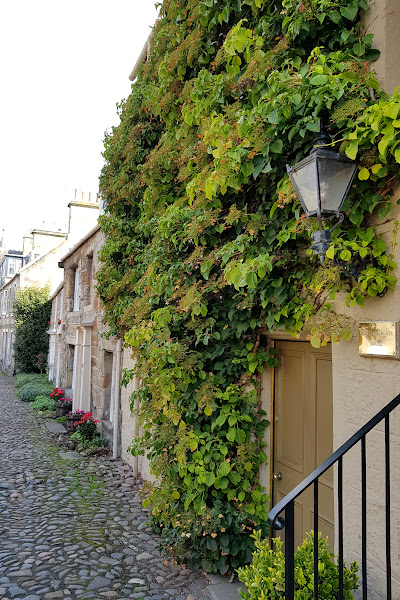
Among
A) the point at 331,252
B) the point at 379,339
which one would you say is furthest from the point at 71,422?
the point at 331,252

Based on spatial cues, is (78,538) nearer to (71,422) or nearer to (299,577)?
(299,577)

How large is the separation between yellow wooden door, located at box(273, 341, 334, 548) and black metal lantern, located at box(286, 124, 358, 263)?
1.22 meters

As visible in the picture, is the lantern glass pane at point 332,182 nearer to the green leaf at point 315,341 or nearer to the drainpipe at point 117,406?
the green leaf at point 315,341

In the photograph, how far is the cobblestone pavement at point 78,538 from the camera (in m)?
3.79

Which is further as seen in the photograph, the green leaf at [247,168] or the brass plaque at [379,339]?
the green leaf at [247,168]

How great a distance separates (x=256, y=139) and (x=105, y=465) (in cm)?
656

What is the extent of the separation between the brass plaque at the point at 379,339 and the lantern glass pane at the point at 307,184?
30.6 inches

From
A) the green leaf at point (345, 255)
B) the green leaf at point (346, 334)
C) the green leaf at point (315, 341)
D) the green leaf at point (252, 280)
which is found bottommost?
the green leaf at point (315, 341)

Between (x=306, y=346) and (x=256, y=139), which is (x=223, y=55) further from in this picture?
(x=306, y=346)

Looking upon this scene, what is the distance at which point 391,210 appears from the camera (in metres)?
2.62

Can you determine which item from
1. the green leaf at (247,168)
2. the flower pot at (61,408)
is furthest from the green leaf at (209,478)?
the flower pot at (61,408)

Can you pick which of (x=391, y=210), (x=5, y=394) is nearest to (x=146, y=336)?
(x=391, y=210)

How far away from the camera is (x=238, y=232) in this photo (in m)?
3.94

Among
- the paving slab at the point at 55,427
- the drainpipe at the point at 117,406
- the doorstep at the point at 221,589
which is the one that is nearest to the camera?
the doorstep at the point at 221,589
